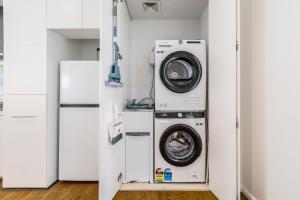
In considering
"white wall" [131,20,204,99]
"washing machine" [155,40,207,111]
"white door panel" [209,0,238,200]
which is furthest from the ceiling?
"washing machine" [155,40,207,111]

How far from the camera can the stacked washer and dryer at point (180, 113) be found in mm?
2543

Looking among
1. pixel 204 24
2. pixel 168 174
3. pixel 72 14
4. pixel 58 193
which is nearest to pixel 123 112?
pixel 168 174

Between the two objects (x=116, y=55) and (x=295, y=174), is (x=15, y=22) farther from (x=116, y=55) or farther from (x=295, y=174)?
(x=295, y=174)

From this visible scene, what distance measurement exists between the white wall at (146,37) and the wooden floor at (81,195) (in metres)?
1.57

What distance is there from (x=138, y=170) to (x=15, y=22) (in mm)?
2287

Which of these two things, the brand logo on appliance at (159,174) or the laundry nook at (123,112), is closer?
the laundry nook at (123,112)

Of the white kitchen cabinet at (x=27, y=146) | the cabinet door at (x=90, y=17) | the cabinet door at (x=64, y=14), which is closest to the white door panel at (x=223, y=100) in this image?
the cabinet door at (x=90, y=17)

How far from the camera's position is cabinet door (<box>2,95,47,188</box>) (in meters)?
2.46

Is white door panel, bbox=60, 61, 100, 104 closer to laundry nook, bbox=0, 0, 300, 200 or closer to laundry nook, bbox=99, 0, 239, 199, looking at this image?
laundry nook, bbox=0, 0, 300, 200

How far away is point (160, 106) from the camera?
2.60 metres

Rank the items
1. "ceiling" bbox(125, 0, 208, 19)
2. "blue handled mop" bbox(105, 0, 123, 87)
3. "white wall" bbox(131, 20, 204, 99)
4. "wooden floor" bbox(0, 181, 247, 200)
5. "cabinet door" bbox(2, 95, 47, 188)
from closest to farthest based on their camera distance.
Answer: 1. "blue handled mop" bbox(105, 0, 123, 87)
2. "wooden floor" bbox(0, 181, 247, 200)
3. "cabinet door" bbox(2, 95, 47, 188)
4. "ceiling" bbox(125, 0, 208, 19)
5. "white wall" bbox(131, 20, 204, 99)

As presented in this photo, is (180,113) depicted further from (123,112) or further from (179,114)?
(123,112)

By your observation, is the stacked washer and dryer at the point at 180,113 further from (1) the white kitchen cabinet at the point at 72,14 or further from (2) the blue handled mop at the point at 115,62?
(1) the white kitchen cabinet at the point at 72,14

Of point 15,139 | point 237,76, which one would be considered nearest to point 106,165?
point 15,139
